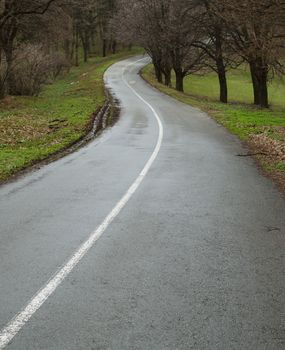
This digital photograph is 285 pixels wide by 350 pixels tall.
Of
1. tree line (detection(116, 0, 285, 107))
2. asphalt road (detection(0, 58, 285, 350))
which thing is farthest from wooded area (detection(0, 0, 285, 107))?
asphalt road (detection(0, 58, 285, 350))

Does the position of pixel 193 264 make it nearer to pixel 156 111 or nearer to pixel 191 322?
pixel 191 322

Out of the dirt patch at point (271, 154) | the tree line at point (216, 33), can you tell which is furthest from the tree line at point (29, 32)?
the dirt patch at point (271, 154)

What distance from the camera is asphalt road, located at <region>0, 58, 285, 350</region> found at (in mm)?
4449

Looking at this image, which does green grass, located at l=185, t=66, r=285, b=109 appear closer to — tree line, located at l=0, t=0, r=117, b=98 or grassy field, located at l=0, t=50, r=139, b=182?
tree line, located at l=0, t=0, r=117, b=98

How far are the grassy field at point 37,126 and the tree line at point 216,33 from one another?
8.34 m

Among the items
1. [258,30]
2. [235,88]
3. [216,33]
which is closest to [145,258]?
[258,30]

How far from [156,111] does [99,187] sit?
60.8 ft

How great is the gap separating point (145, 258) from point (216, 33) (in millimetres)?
32134

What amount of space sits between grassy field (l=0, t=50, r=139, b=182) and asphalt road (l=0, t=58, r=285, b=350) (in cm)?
156

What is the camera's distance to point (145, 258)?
641cm

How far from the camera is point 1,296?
16.8 feet

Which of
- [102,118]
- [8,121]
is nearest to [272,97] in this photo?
[102,118]

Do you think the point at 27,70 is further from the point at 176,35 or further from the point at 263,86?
the point at 263,86

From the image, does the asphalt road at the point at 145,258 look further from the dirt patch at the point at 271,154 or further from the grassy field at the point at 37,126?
the grassy field at the point at 37,126
